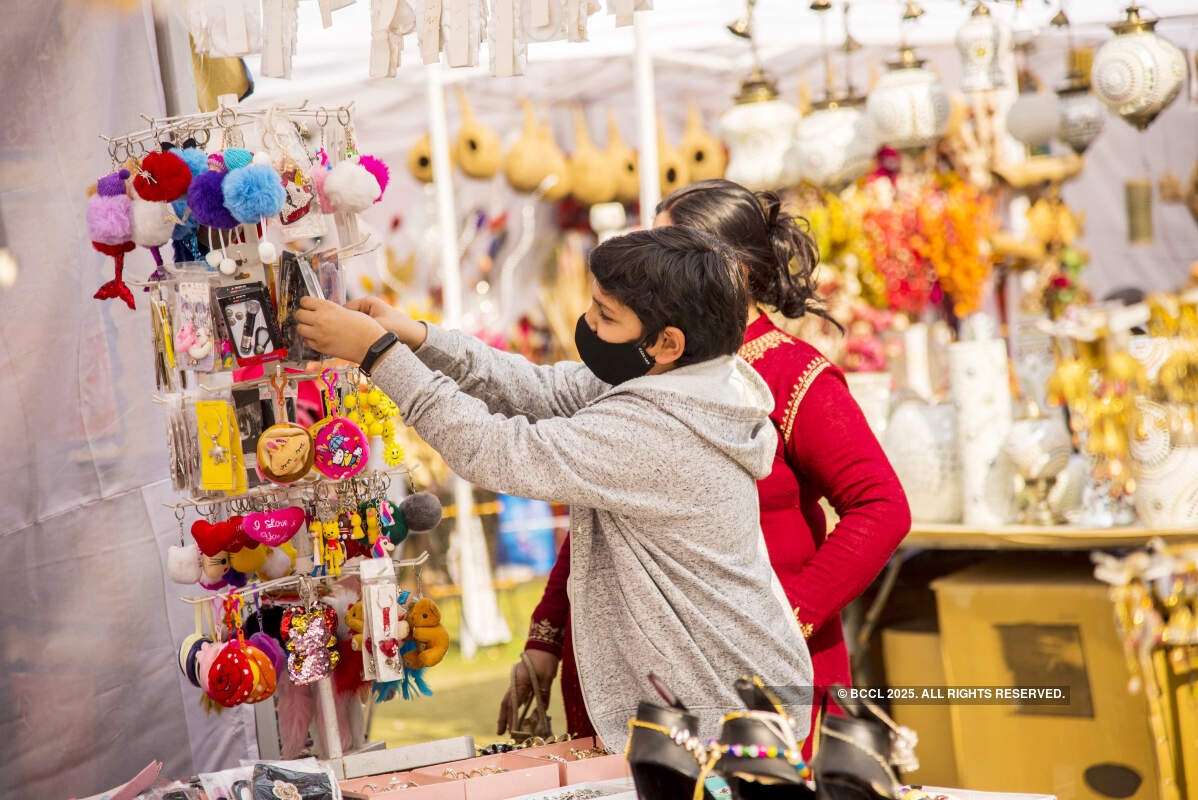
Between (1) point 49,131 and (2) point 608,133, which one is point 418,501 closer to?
(1) point 49,131

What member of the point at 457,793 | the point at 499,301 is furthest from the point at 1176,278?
the point at 457,793

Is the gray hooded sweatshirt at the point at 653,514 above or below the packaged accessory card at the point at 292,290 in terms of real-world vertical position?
below

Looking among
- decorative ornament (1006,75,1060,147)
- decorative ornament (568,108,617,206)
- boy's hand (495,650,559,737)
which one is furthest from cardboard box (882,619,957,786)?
decorative ornament (568,108,617,206)

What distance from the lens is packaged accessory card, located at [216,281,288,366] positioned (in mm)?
1370

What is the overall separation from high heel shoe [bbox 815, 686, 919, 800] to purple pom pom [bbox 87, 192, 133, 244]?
101 cm

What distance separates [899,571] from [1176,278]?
8.34 ft

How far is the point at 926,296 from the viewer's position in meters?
3.28

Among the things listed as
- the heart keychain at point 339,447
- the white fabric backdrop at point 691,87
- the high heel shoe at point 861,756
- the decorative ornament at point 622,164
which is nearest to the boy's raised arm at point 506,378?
the heart keychain at point 339,447

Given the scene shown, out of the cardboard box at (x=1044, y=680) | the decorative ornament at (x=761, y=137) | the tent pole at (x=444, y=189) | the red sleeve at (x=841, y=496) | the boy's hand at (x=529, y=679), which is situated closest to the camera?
the red sleeve at (x=841, y=496)

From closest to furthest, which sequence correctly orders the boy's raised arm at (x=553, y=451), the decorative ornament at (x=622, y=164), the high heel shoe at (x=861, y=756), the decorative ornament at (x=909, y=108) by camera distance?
the high heel shoe at (x=861, y=756), the boy's raised arm at (x=553, y=451), the decorative ornament at (x=909, y=108), the decorative ornament at (x=622, y=164)

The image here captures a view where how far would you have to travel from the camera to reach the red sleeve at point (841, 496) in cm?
160

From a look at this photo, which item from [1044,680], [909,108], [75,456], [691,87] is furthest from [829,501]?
[691,87]

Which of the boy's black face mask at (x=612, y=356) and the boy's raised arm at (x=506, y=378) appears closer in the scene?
the boy's black face mask at (x=612, y=356)

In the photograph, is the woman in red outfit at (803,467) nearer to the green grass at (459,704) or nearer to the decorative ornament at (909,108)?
the decorative ornament at (909,108)
